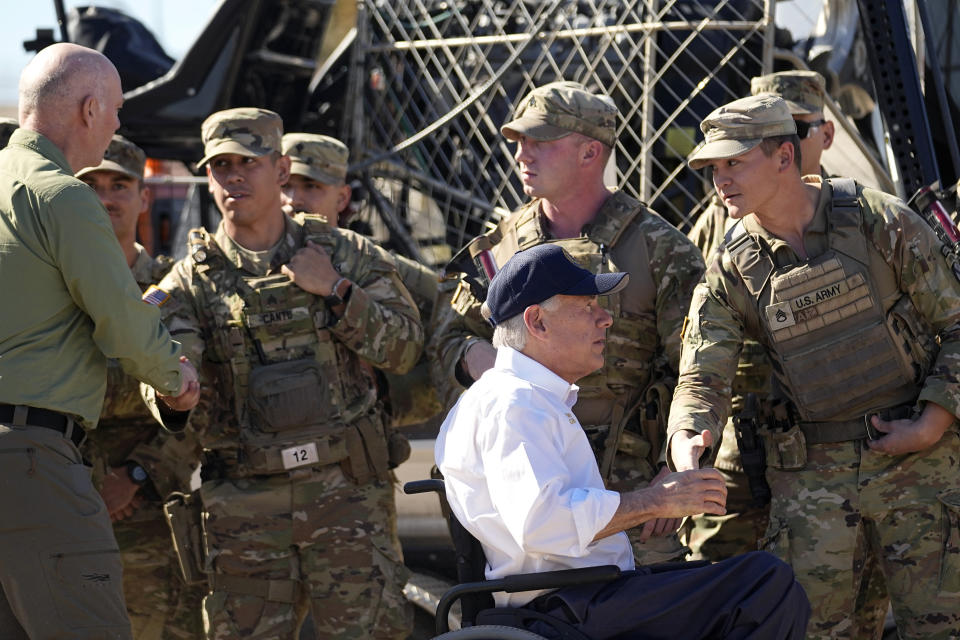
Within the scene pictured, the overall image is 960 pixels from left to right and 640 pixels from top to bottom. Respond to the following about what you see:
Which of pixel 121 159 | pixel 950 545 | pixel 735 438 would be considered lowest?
pixel 950 545

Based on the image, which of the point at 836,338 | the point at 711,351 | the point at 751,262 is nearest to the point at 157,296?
the point at 711,351

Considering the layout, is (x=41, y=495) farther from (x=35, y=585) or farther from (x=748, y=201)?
(x=748, y=201)

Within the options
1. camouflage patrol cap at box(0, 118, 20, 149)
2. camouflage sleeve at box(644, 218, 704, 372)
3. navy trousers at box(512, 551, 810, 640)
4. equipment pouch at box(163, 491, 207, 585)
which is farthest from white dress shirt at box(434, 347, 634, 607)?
camouflage patrol cap at box(0, 118, 20, 149)

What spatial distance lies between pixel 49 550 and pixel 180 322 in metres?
1.15

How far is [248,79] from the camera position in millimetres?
6281

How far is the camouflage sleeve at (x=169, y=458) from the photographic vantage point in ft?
14.7

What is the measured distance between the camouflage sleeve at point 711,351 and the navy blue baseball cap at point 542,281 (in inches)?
28.4

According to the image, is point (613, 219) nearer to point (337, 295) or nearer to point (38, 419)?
point (337, 295)

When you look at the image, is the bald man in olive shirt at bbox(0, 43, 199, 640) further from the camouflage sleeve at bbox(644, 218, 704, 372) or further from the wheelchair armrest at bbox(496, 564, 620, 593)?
the camouflage sleeve at bbox(644, 218, 704, 372)

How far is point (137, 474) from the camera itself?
445cm

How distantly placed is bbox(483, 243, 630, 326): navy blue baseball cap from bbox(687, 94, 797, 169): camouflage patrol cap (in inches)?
33.8

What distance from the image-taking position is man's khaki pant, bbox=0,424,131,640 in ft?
10.3

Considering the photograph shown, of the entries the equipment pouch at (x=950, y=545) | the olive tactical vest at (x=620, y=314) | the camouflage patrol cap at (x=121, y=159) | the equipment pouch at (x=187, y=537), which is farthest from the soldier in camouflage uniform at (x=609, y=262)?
the camouflage patrol cap at (x=121, y=159)

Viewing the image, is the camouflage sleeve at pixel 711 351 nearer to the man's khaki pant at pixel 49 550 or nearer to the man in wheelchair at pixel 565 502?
the man in wheelchair at pixel 565 502
